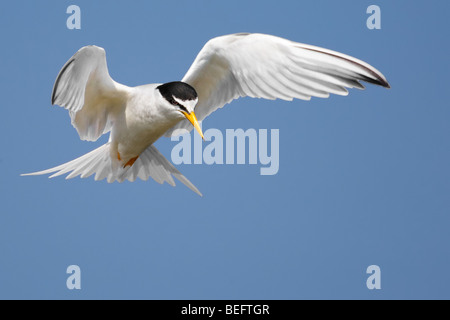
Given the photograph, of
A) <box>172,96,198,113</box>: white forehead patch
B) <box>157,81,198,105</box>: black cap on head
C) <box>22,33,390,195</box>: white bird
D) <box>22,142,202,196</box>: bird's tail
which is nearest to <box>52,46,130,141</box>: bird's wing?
<box>22,33,390,195</box>: white bird

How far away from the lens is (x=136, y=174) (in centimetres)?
554

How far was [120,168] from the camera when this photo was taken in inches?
212

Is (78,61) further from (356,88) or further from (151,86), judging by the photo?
(356,88)

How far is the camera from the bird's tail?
530cm

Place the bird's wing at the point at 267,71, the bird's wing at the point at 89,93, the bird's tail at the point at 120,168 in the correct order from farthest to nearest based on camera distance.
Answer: the bird's tail at the point at 120,168 → the bird's wing at the point at 89,93 → the bird's wing at the point at 267,71

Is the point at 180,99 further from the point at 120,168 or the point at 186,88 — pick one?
the point at 120,168

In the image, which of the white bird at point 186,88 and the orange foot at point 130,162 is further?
the orange foot at point 130,162

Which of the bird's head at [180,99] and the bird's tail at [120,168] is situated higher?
the bird's head at [180,99]

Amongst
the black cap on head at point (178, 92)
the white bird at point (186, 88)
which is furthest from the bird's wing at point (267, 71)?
the black cap on head at point (178, 92)

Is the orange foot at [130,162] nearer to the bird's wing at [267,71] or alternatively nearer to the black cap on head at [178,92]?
the bird's wing at [267,71]

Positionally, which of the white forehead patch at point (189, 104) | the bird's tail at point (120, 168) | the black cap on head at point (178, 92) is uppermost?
the black cap on head at point (178, 92)

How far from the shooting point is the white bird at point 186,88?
4.29 metres

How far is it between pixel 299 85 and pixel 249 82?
46cm

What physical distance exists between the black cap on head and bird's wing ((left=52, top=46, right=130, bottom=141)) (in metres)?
0.44
